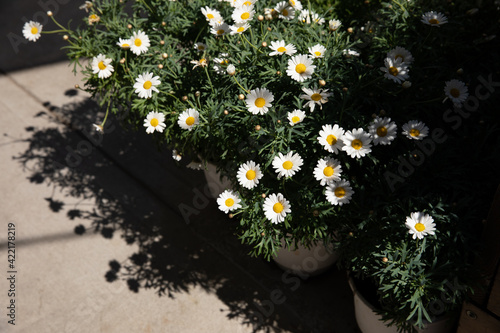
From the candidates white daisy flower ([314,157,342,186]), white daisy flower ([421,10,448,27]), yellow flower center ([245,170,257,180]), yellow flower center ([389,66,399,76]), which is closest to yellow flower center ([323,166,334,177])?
white daisy flower ([314,157,342,186])

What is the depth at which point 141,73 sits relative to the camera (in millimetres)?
2479

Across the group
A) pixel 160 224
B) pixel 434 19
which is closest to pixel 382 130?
pixel 434 19

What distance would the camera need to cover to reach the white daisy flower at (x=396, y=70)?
2.08 meters

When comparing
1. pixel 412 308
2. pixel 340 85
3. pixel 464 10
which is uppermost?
pixel 464 10

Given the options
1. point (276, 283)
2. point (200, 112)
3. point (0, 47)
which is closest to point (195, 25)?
point (200, 112)

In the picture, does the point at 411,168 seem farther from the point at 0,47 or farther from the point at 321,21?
the point at 0,47

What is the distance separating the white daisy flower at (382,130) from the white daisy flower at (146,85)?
105 centimetres

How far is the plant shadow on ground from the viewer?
8.83ft

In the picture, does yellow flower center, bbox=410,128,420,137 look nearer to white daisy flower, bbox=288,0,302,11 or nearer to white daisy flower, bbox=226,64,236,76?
white daisy flower, bbox=226,64,236,76

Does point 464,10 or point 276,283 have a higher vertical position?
point 464,10

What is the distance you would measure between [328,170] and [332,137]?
0.14 m

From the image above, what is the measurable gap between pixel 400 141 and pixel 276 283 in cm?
114

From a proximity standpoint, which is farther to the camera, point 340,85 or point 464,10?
point 464,10

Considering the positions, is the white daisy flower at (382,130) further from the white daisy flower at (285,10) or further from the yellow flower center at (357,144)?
the white daisy flower at (285,10)
